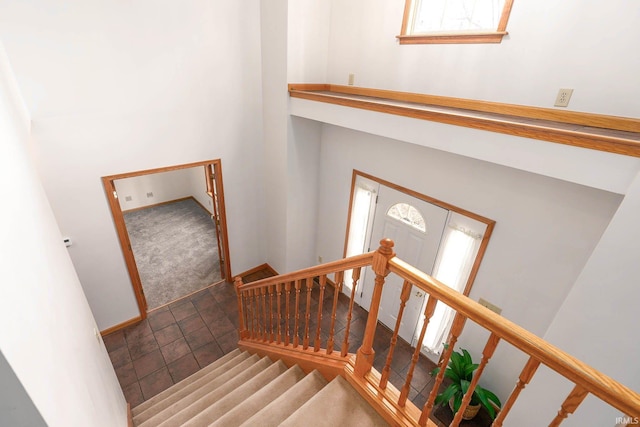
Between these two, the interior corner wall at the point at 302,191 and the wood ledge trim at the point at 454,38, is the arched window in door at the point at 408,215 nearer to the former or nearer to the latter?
the interior corner wall at the point at 302,191

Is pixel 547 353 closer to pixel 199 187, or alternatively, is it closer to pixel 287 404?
pixel 287 404

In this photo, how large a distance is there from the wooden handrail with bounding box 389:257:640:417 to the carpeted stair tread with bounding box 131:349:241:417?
2826 millimetres

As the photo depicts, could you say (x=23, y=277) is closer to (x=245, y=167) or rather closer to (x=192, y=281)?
(x=245, y=167)

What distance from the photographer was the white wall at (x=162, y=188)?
7.03 meters

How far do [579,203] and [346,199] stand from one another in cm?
253

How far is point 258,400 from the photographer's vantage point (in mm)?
2102

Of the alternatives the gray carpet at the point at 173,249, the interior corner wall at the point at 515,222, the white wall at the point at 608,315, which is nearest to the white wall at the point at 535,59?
the interior corner wall at the point at 515,222

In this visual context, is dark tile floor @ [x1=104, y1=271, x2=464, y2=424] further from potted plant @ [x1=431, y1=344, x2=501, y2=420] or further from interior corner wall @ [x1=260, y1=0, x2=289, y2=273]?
interior corner wall @ [x1=260, y1=0, x2=289, y2=273]

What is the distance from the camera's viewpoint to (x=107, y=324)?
393cm

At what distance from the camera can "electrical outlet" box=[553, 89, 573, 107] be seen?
2252 mm

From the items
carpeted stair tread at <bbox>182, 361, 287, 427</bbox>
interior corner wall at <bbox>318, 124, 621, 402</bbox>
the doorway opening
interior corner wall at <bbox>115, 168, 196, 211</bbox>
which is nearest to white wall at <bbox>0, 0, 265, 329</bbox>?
the doorway opening

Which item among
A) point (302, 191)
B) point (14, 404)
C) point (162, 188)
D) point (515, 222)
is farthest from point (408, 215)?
point (162, 188)

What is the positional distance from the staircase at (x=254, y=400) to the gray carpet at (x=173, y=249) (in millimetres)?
1795

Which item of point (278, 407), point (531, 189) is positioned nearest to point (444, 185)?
point (531, 189)
